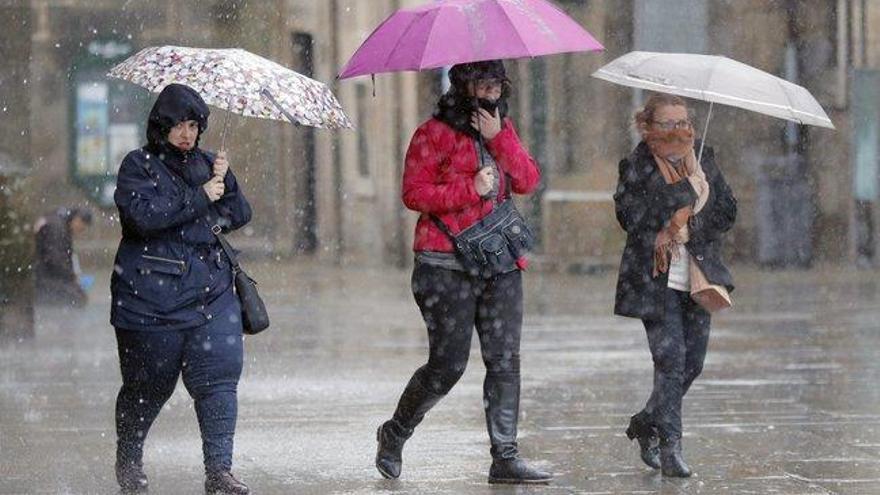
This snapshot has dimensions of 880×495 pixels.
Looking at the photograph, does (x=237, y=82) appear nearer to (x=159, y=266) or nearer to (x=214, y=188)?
(x=214, y=188)

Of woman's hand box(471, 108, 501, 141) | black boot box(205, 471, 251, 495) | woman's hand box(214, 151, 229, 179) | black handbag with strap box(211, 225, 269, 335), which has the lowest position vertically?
black boot box(205, 471, 251, 495)

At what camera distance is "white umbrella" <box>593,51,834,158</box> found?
8508mm

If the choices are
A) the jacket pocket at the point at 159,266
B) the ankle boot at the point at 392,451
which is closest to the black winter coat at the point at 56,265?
the ankle boot at the point at 392,451

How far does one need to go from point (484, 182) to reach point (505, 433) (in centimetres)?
98

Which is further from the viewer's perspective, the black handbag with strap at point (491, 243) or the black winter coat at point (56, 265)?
the black winter coat at point (56, 265)

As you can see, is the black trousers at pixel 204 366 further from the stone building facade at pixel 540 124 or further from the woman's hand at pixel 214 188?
the stone building facade at pixel 540 124

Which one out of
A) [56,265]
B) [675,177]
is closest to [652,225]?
[675,177]

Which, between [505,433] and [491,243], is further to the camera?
[505,433]

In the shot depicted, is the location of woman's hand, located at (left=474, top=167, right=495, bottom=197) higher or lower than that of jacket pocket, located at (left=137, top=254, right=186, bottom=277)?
higher

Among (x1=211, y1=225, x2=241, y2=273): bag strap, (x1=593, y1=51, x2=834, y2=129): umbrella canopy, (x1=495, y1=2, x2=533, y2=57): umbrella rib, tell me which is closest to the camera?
(x1=495, y1=2, x2=533, y2=57): umbrella rib

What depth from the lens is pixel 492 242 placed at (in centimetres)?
832

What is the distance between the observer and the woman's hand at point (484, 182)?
326 inches

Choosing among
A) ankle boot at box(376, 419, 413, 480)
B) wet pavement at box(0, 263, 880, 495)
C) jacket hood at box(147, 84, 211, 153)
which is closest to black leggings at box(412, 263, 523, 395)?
ankle boot at box(376, 419, 413, 480)

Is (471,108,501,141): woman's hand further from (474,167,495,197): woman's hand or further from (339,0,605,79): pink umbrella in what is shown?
(339,0,605,79): pink umbrella
